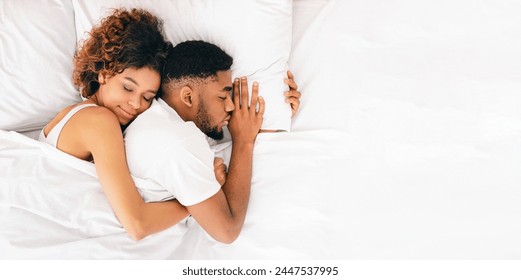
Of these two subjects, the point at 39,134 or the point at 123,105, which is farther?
the point at 39,134

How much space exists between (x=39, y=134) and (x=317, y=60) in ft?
2.76

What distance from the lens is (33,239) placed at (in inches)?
45.9

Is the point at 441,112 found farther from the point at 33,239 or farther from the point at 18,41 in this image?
the point at 18,41

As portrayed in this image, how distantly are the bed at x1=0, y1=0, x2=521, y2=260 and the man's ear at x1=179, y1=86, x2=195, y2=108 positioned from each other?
0.61 ft

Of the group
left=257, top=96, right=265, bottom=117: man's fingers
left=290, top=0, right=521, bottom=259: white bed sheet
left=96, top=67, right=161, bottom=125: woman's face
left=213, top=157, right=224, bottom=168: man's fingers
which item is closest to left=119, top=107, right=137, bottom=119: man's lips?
left=96, top=67, right=161, bottom=125: woman's face

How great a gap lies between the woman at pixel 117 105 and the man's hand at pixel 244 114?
230mm

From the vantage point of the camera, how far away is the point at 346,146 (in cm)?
136

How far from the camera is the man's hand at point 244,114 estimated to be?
138cm

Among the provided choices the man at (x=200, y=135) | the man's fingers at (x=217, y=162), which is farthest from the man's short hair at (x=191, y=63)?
the man's fingers at (x=217, y=162)

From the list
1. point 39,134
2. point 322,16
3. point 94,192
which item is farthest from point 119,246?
point 322,16

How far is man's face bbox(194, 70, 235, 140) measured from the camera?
1310 millimetres

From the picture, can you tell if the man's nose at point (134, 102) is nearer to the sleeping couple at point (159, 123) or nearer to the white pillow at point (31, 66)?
the sleeping couple at point (159, 123)

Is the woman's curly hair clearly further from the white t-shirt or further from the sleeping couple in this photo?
the white t-shirt

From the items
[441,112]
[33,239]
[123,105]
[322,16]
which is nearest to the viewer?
[33,239]
